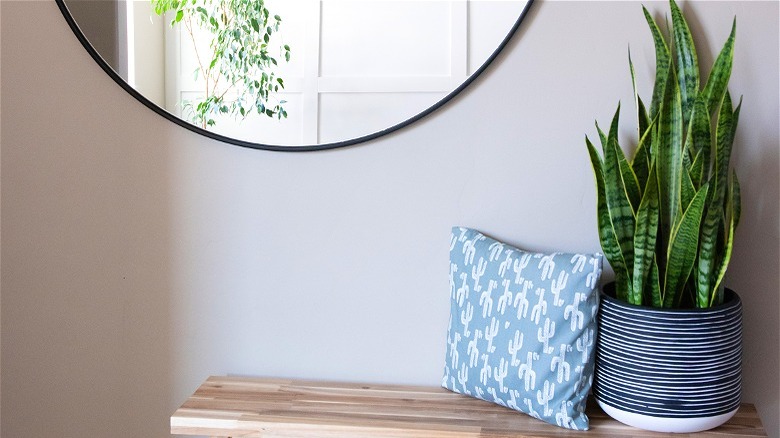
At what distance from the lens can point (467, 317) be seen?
156 cm

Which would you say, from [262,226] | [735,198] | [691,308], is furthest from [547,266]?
[262,226]

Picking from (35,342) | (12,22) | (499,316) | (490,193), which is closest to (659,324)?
(499,316)

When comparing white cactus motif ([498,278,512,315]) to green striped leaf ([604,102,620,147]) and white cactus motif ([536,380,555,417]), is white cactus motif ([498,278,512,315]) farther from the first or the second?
green striped leaf ([604,102,620,147])

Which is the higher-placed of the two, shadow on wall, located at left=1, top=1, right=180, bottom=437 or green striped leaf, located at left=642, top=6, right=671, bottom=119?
green striped leaf, located at left=642, top=6, right=671, bottom=119

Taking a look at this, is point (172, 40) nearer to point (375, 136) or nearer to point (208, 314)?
point (375, 136)

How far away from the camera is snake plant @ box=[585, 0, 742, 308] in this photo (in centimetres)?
139

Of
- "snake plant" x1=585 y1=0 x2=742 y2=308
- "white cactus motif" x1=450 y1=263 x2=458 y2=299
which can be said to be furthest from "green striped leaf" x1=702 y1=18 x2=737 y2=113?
"white cactus motif" x1=450 y1=263 x2=458 y2=299

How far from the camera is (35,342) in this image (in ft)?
5.85

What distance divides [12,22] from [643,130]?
1.30m

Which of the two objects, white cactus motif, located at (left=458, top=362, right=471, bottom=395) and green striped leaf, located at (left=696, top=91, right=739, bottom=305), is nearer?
green striped leaf, located at (left=696, top=91, right=739, bottom=305)

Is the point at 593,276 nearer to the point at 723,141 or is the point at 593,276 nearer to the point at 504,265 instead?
the point at 504,265

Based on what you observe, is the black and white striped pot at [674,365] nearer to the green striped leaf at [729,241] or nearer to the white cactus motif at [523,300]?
the green striped leaf at [729,241]

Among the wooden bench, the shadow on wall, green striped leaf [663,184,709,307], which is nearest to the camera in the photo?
green striped leaf [663,184,709,307]

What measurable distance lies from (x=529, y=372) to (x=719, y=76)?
24.3 inches
